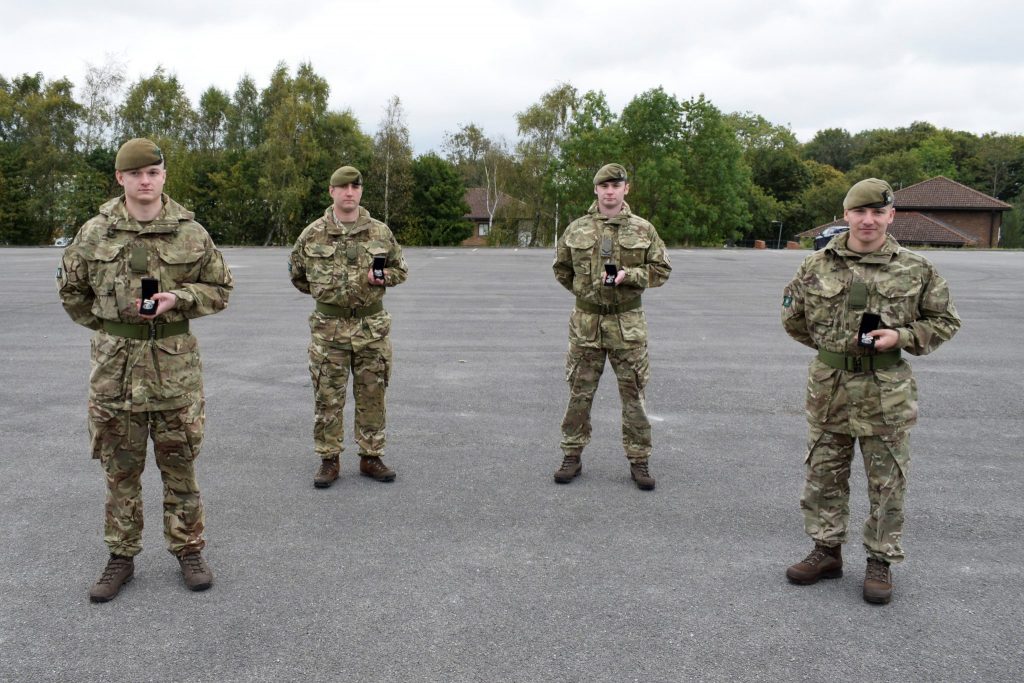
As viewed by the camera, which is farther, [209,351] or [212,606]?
[209,351]

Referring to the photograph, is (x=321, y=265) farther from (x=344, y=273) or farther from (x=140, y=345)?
(x=140, y=345)

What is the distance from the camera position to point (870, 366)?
3.90m

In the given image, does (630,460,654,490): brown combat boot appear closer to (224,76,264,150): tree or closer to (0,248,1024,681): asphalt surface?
(0,248,1024,681): asphalt surface

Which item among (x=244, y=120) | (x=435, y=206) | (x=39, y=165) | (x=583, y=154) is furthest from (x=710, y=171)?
(x=39, y=165)

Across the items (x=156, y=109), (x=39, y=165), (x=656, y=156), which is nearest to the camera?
(x=39, y=165)

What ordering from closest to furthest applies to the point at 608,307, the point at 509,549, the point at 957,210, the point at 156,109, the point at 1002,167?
the point at 509,549
the point at 608,307
the point at 156,109
the point at 957,210
the point at 1002,167

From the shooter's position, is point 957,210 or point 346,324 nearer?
point 346,324

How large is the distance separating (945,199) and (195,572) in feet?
269

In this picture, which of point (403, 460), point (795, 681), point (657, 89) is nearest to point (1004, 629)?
point (795, 681)

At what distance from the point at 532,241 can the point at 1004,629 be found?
59866 millimetres

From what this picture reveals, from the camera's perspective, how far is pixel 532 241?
62719mm

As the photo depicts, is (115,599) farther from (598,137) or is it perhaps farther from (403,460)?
(598,137)

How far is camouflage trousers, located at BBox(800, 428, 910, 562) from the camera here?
12.7ft

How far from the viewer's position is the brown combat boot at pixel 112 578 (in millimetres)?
3748
